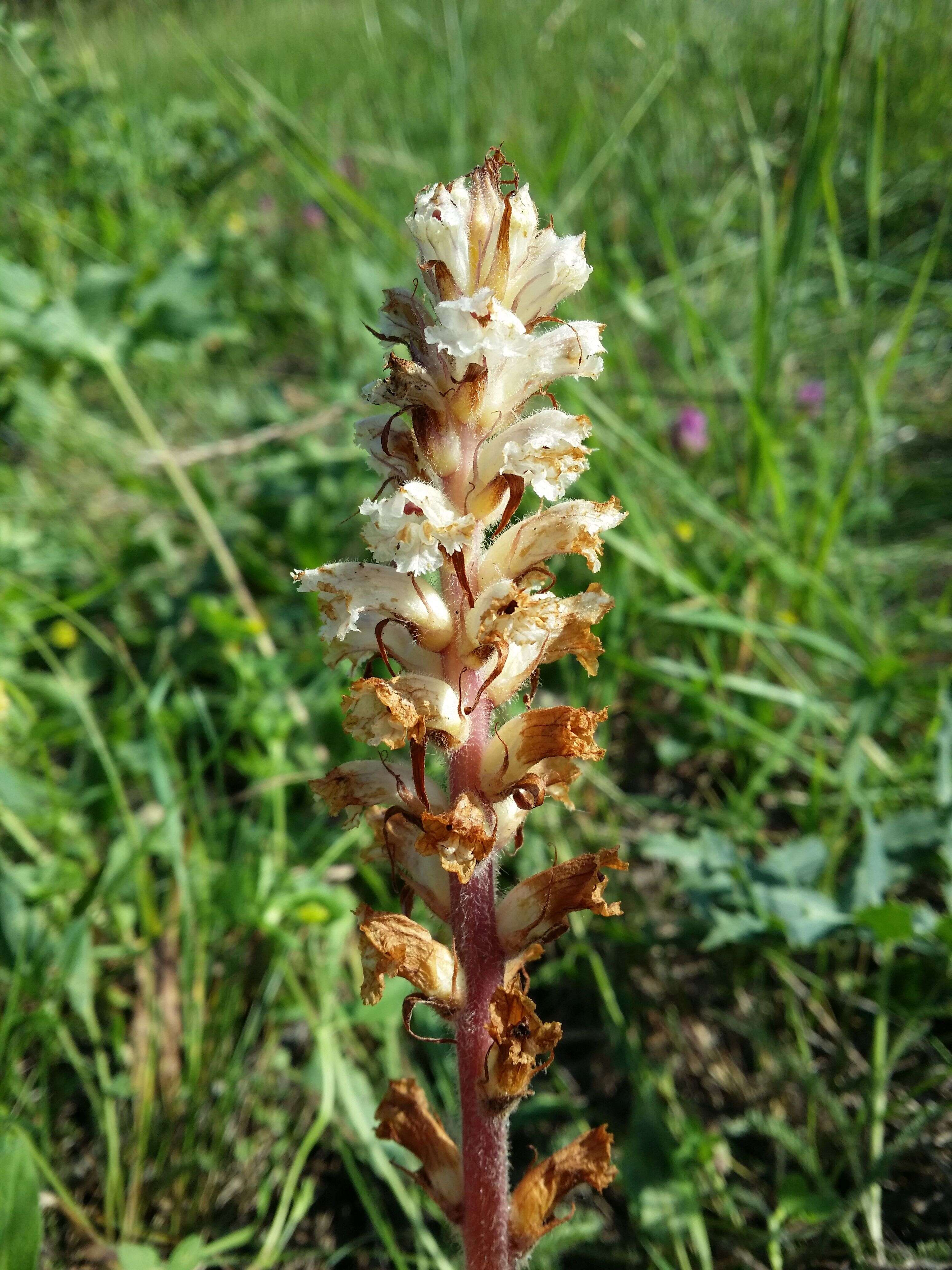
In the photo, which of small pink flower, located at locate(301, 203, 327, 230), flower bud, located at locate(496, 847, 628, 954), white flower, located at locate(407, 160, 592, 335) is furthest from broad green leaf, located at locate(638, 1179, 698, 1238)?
small pink flower, located at locate(301, 203, 327, 230)

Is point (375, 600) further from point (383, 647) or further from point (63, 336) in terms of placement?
point (63, 336)

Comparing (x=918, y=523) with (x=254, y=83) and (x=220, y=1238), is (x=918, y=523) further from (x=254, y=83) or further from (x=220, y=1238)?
(x=220, y=1238)

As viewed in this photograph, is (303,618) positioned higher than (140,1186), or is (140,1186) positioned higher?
(303,618)

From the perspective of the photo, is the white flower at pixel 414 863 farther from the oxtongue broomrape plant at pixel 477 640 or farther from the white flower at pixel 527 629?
the white flower at pixel 527 629


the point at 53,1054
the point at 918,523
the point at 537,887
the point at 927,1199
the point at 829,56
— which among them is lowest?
the point at 927,1199

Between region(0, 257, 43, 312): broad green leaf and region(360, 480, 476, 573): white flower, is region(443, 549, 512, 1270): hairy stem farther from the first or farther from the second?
region(0, 257, 43, 312): broad green leaf

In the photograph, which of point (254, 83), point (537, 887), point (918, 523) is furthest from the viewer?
point (918, 523)

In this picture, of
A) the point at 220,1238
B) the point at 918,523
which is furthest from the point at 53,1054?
the point at 918,523

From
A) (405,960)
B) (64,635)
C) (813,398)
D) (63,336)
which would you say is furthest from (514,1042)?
(813,398)
